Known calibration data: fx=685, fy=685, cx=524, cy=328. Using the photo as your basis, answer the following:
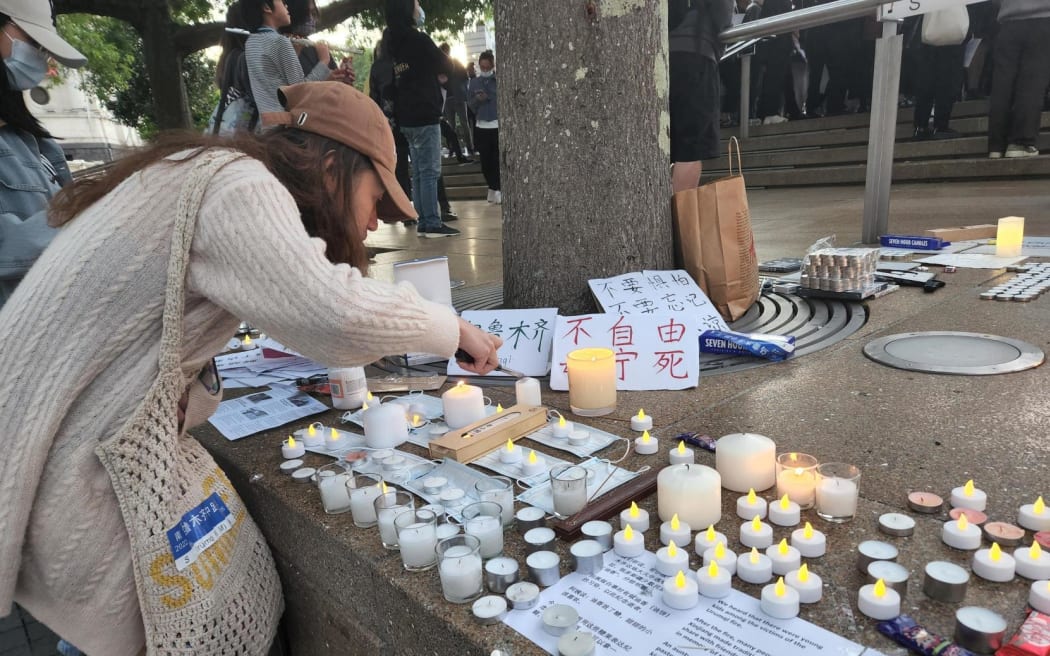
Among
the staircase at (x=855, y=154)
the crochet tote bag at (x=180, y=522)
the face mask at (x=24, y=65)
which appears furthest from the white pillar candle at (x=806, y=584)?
the staircase at (x=855, y=154)

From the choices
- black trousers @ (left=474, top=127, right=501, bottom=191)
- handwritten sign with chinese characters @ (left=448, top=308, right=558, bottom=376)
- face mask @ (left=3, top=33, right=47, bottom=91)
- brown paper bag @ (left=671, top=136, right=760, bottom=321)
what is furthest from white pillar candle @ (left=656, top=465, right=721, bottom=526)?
black trousers @ (left=474, top=127, right=501, bottom=191)

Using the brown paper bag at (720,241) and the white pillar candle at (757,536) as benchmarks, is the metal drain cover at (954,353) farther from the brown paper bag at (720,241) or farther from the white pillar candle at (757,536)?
the white pillar candle at (757,536)

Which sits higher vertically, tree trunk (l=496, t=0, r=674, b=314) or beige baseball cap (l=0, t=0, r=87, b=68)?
beige baseball cap (l=0, t=0, r=87, b=68)

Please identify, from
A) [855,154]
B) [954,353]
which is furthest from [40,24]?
[855,154]

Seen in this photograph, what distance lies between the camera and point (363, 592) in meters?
1.38

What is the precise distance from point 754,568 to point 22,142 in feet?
8.15

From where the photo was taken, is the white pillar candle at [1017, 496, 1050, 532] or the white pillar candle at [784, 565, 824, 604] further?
the white pillar candle at [1017, 496, 1050, 532]

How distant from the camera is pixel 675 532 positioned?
1.27 meters

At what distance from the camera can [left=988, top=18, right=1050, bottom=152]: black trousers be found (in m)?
6.19

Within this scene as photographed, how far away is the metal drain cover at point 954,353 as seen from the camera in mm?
2115

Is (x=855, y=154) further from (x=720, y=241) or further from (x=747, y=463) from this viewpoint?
(x=747, y=463)

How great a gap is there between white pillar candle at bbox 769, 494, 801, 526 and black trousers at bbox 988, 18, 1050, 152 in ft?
22.8

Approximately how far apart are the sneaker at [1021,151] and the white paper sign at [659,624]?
815 centimetres

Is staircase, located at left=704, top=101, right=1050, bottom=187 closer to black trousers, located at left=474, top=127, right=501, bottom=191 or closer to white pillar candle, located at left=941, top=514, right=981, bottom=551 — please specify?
black trousers, located at left=474, top=127, right=501, bottom=191
